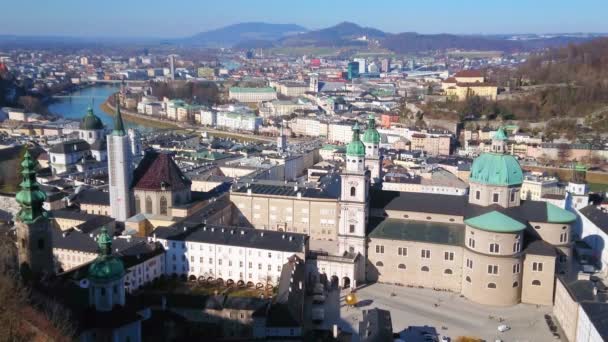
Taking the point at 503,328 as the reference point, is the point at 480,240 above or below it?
above

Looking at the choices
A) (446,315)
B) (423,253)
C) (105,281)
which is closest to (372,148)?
(423,253)

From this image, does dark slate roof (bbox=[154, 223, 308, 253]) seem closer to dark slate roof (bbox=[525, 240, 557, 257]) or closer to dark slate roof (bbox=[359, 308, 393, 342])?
dark slate roof (bbox=[359, 308, 393, 342])

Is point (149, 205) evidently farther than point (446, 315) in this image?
Yes

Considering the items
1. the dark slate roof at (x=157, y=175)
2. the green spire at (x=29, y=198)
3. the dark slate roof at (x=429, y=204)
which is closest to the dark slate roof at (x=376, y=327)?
the dark slate roof at (x=429, y=204)

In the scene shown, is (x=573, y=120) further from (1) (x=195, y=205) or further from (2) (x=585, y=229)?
(1) (x=195, y=205)

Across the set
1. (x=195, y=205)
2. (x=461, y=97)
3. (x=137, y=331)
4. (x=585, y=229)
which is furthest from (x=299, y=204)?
(x=461, y=97)

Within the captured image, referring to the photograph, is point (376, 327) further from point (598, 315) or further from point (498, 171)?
point (498, 171)
